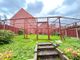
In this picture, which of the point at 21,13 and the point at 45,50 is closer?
the point at 45,50

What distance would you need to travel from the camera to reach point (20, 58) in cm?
585

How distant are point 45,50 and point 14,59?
7.34ft

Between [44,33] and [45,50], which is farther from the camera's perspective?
[44,33]

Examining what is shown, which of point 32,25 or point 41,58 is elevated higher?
point 32,25

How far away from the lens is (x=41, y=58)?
6660 mm

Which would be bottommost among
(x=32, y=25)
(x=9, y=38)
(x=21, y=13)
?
(x=9, y=38)

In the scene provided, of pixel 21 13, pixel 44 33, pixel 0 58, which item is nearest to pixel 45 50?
pixel 0 58

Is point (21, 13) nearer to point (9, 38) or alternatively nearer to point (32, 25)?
point (32, 25)

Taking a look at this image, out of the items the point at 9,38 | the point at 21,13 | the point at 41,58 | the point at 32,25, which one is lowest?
the point at 41,58

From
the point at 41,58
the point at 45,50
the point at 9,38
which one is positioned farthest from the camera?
the point at 9,38

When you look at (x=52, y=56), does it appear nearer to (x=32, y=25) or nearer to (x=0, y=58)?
(x=0, y=58)

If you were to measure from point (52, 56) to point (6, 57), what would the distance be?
6.47ft

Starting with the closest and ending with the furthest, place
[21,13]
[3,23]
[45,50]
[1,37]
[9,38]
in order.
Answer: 1. [45,50]
2. [1,37]
3. [9,38]
4. [3,23]
5. [21,13]

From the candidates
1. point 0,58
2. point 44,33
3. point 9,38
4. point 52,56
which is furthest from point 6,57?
point 44,33
